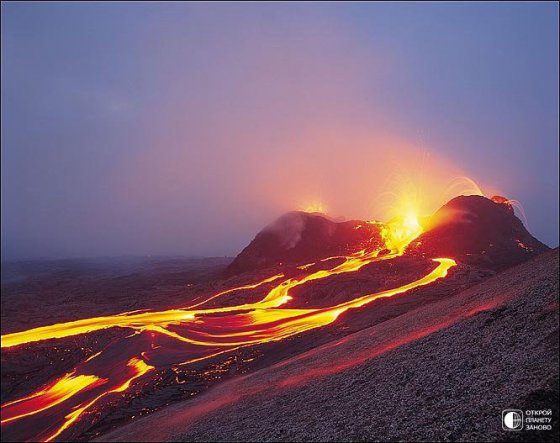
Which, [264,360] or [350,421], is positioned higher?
[350,421]

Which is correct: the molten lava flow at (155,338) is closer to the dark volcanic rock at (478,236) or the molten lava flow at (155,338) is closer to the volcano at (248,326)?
the volcano at (248,326)

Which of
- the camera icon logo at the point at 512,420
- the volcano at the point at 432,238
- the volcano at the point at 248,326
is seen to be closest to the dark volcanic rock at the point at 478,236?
the volcano at the point at 432,238

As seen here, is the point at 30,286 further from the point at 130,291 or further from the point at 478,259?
the point at 478,259

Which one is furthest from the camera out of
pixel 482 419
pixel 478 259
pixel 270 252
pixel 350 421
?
pixel 270 252

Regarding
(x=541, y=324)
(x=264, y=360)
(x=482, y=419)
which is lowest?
(x=264, y=360)

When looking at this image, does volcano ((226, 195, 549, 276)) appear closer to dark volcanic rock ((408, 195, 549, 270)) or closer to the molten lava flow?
dark volcanic rock ((408, 195, 549, 270))

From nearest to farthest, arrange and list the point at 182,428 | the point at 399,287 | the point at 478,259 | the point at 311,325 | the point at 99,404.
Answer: the point at 182,428
the point at 99,404
the point at 311,325
the point at 399,287
the point at 478,259

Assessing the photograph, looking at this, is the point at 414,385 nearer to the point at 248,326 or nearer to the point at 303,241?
the point at 248,326

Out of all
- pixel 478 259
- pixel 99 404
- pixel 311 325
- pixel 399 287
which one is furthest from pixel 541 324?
pixel 478 259
